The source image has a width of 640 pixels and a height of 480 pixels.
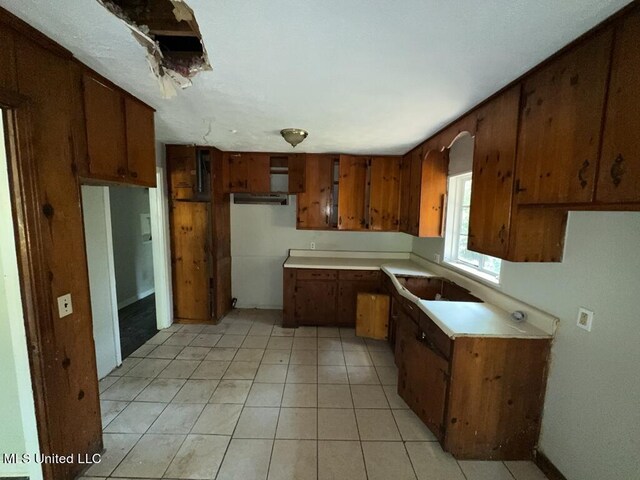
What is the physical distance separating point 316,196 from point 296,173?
406 mm

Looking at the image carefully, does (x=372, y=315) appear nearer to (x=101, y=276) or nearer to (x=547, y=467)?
(x=547, y=467)

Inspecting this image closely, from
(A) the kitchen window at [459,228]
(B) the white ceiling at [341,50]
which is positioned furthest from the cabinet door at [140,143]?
(A) the kitchen window at [459,228]

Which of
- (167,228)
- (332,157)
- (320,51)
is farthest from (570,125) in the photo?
(167,228)

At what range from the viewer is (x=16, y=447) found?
1.48 meters

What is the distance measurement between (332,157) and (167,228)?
Result: 7.58ft

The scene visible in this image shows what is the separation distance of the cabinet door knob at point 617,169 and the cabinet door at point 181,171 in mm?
3546

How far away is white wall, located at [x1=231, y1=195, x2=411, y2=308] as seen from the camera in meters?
3.94

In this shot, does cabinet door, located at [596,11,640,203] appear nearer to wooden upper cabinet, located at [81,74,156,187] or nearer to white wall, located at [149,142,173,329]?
wooden upper cabinet, located at [81,74,156,187]

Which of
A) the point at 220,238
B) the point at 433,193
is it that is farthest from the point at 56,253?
the point at 433,193

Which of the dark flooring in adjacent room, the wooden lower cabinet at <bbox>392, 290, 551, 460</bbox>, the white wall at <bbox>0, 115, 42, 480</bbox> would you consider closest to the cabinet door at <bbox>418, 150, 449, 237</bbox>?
the wooden lower cabinet at <bbox>392, 290, 551, 460</bbox>

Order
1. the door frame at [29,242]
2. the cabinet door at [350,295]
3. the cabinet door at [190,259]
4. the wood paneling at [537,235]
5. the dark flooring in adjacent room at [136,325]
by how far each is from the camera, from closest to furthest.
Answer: the door frame at [29,242] < the wood paneling at [537,235] < the dark flooring in adjacent room at [136,325] < the cabinet door at [190,259] < the cabinet door at [350,295]

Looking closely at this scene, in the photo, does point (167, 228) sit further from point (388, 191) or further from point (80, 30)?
point (388, 191)

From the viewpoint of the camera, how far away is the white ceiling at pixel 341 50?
937mm

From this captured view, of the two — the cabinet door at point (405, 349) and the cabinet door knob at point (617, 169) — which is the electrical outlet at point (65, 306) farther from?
the cabinet door knob at point (617, 169)
